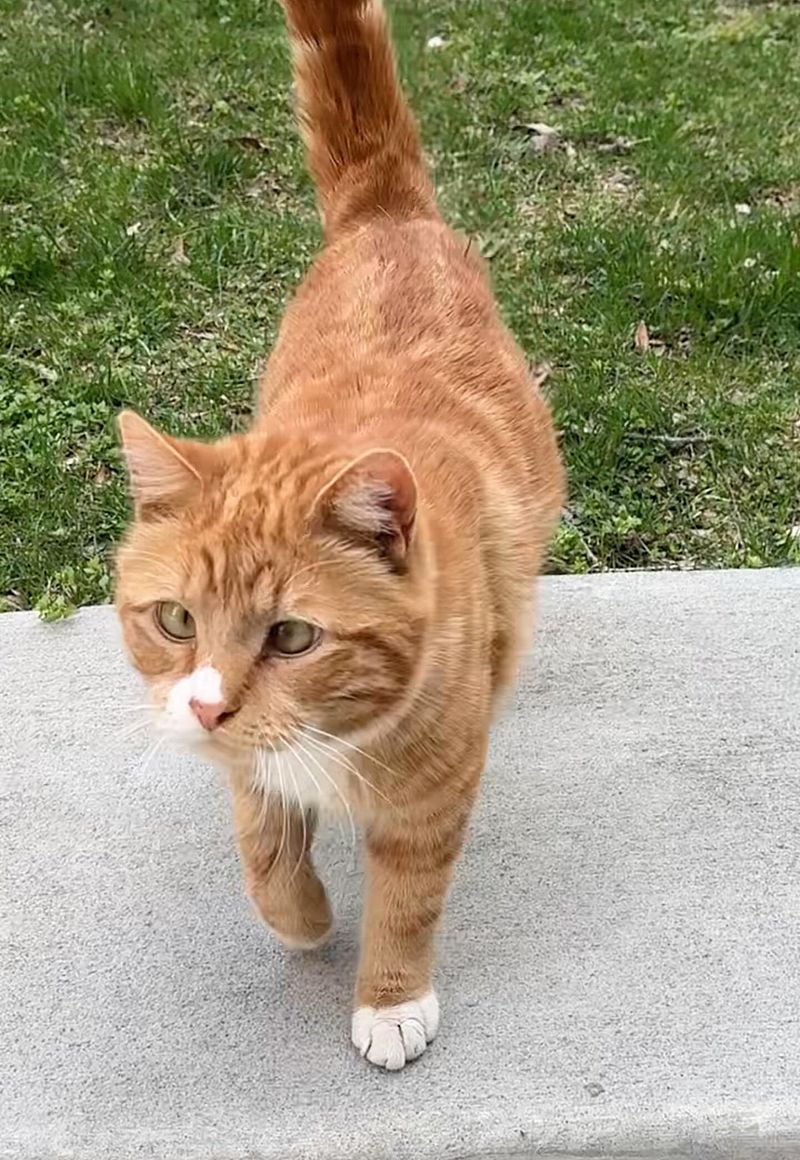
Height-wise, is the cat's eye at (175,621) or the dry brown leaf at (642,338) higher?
the dry brown leaf at (642,338)

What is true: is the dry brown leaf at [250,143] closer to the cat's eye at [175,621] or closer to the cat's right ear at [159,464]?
the cat's right ear at [159,464]

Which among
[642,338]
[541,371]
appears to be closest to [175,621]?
[541,371]

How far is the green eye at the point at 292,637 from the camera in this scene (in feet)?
4.82

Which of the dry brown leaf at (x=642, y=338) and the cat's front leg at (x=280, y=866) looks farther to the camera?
the dry brown leaf at (x=642, y=338)

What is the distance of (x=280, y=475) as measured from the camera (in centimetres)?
159

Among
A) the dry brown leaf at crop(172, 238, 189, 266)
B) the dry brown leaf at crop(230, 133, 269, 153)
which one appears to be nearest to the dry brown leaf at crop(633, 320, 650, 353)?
the dry brown leaf at crop(172, 238, 189, 266)

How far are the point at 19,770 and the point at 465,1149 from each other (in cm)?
108

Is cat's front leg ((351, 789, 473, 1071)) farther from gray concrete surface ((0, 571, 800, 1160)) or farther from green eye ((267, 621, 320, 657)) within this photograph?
green eye ((267, 621, 320, 657))

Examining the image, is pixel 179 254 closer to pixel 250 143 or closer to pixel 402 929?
pixel 250 143

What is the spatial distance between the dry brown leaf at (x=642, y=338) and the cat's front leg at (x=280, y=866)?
83.5 inches

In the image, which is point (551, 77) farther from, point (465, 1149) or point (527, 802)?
point (465, 1149)

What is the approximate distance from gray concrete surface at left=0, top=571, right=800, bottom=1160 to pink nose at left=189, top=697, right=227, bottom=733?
688 millimetres

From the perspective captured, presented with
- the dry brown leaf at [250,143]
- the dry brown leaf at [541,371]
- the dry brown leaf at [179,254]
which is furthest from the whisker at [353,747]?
the dry brown leaf at [250,143]

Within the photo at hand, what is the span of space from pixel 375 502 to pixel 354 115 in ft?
4.27
